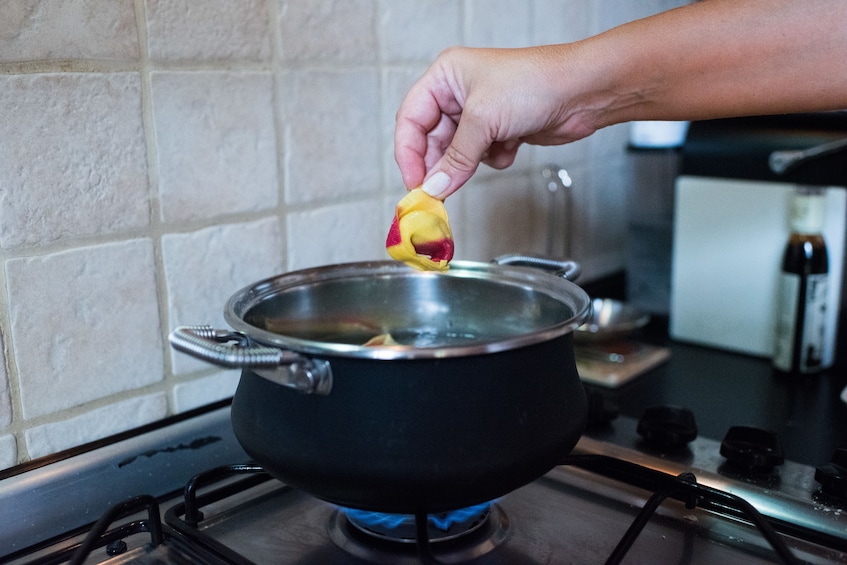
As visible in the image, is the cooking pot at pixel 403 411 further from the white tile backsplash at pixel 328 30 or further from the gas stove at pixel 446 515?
the white tile backsplash at pixel 328 30

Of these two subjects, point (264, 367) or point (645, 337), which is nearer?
point (264, 367)

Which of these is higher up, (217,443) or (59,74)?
(59,74)

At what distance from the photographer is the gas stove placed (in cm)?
57

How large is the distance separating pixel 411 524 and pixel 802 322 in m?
0.56

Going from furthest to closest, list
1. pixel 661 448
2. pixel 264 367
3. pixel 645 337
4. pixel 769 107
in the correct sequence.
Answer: pixel 645 337 < pixel 661 448 < pixel 769 107 < pixel 264 367

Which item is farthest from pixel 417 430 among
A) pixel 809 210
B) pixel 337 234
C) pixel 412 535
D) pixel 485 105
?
pixel 809 210

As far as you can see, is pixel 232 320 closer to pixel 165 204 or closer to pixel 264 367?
Answer: pixel 264 367

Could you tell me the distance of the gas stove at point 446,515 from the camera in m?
0.57

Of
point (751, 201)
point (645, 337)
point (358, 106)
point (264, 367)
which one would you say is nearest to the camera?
point (264, 367)

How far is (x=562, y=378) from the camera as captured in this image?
1.71 feet

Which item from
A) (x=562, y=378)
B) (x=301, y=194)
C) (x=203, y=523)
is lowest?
(x=203, y=523)

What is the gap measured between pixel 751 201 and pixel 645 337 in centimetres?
23

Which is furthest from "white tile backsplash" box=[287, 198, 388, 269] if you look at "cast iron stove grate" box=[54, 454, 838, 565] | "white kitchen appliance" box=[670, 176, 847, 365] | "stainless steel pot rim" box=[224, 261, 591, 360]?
"white kitchen appliance" box=[670, 176, 847, 365]

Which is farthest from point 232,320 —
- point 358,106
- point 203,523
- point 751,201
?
point 751,201
